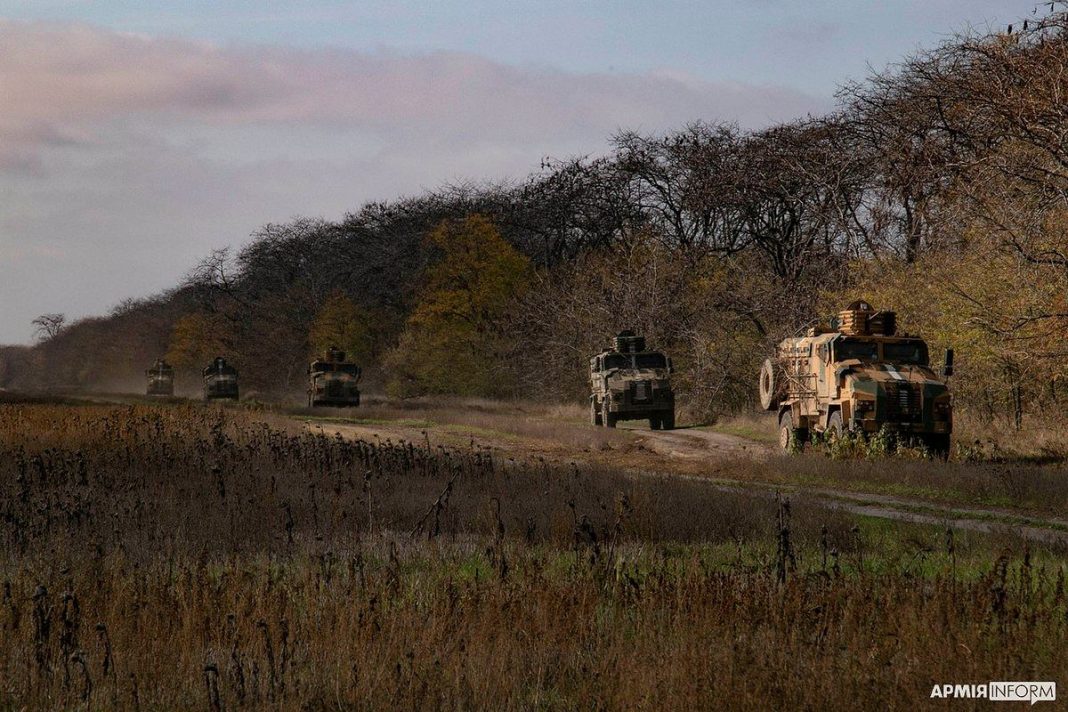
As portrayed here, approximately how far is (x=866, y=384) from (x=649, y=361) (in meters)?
12.0

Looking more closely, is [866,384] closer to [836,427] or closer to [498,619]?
[836,427]

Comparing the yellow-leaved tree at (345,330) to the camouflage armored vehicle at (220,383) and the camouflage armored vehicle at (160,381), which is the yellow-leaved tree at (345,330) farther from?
the camouflage armored vehicle at (160,381)

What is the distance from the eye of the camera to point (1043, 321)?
2095 centimetres

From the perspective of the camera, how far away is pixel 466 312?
2076 inches

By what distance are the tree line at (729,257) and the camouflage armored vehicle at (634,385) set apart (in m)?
3.21

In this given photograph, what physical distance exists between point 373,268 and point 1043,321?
163 feet

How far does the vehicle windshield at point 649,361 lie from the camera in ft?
107

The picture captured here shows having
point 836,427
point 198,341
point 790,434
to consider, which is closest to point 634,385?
point 790,434

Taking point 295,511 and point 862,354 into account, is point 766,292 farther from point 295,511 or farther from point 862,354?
point 295,511

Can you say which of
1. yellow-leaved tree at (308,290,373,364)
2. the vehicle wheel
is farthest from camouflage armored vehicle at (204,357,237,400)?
the vehicle wheel

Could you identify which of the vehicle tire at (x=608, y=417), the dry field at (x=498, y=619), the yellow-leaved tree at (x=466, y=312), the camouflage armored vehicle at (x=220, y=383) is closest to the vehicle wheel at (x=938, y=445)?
the dry field at (x=498, y=619)

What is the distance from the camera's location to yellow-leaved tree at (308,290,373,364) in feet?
207

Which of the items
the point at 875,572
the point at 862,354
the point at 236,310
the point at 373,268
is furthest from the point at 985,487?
the point at 236,310

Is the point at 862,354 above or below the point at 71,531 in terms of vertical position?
above
